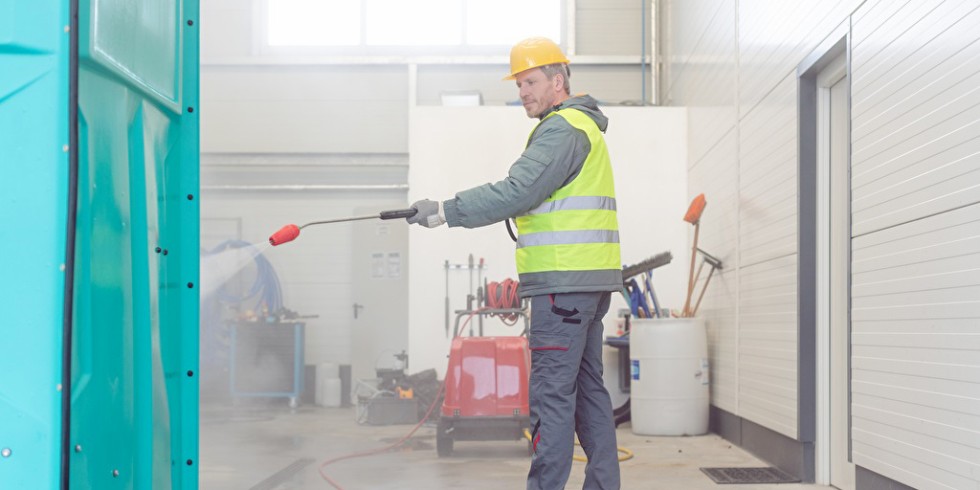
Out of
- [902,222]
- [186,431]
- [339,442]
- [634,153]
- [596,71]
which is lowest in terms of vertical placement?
[339,442]

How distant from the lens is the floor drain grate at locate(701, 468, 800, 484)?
185 inches

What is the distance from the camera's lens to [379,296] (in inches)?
404

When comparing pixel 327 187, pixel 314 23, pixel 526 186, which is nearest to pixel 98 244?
pixel 526 186

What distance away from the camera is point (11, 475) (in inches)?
74.8

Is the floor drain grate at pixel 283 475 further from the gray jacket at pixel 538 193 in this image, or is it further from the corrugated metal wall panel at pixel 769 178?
the corrugated metal wall panel at pixel 769 178

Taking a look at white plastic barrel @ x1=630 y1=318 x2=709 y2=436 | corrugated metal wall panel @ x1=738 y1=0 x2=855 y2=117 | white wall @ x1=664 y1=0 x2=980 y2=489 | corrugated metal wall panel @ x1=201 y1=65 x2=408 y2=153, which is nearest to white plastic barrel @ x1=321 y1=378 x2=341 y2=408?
corrugated metal wall panel @ x1=201 y1=65 x2=408 y2=153

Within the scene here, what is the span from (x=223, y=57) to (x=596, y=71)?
415 cm

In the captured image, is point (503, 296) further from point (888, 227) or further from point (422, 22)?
point (422, 22)

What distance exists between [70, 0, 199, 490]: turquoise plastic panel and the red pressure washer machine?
10.5 feet

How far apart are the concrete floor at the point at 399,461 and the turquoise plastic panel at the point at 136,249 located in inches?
82.9

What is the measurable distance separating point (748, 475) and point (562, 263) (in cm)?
221

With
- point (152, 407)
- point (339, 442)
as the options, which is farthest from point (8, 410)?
point (339, 442)

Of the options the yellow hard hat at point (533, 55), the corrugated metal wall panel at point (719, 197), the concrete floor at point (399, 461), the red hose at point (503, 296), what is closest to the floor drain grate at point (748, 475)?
the concrete floor at point (399, 461)

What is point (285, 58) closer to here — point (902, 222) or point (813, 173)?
point (813, 173)
